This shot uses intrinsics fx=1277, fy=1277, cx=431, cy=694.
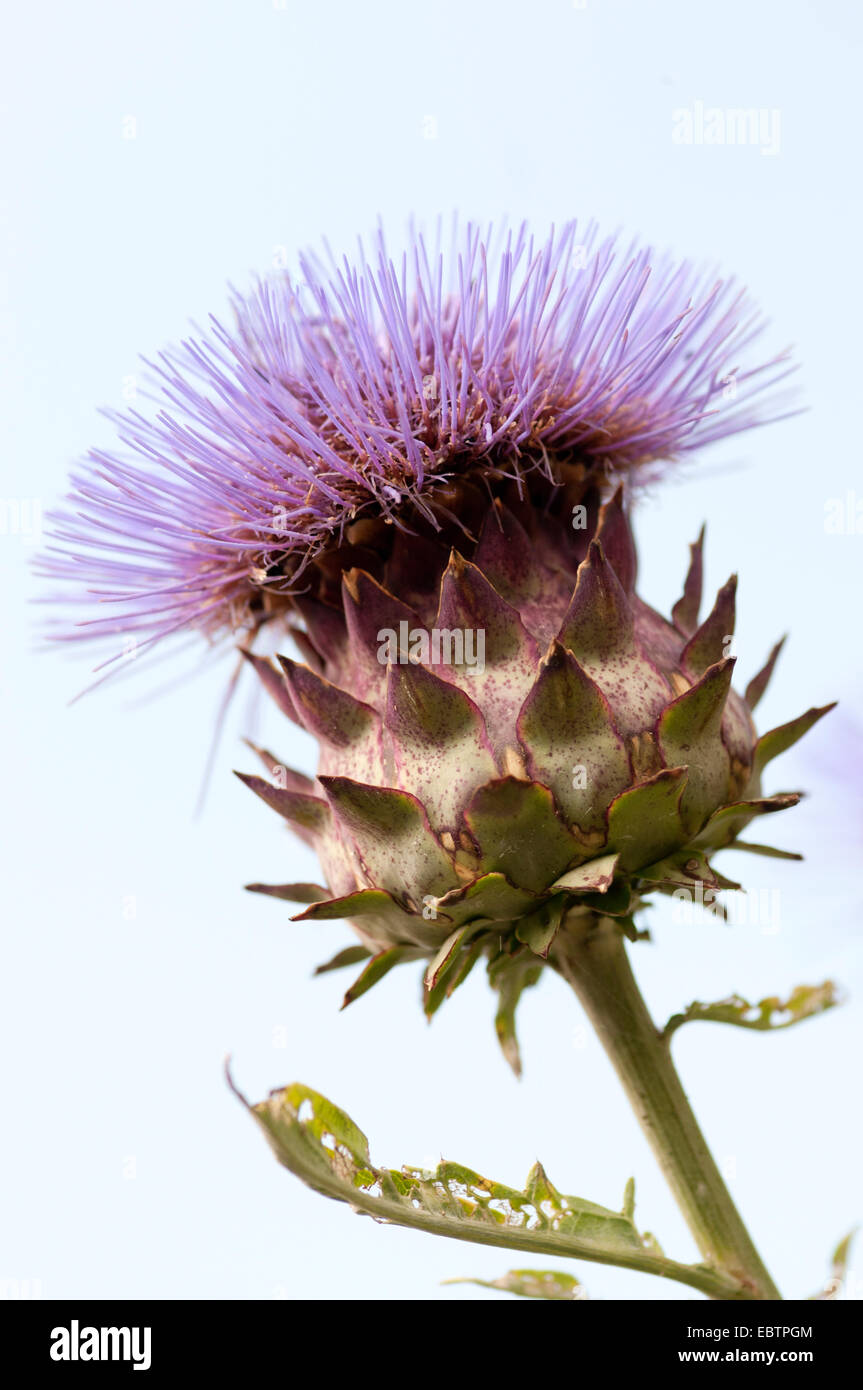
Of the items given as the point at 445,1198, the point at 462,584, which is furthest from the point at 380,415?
the point at 445,1198

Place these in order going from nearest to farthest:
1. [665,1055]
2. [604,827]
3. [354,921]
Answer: [604,827] < [354,921] < [665,1055]

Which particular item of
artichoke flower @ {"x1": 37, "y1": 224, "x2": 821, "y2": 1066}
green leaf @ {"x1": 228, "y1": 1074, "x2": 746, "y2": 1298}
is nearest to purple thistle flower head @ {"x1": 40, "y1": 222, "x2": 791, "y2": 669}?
artichoke flower @ {"x1": 37, "y1": 224, "x2": 821, "y2": 1066}

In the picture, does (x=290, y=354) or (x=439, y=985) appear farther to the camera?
(x=290, y=354)

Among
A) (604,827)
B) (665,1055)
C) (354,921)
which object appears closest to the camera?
(604,827)

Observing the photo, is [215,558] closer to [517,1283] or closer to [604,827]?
[604,827]

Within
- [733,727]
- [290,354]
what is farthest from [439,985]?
[290,354]

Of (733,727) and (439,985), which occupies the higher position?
(733,727)
